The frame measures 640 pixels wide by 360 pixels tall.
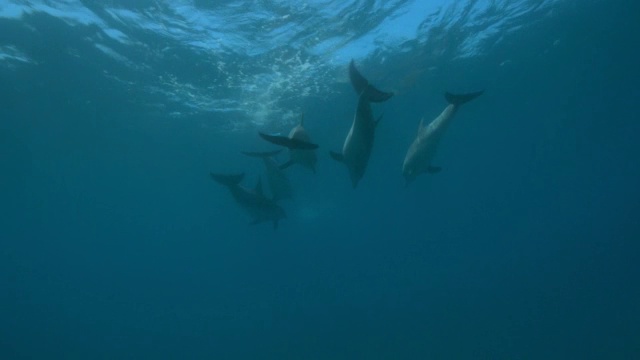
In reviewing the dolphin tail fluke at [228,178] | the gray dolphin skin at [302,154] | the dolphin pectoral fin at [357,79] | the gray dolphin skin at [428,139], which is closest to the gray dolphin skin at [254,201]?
the dolphin tail fluke at [228,178]

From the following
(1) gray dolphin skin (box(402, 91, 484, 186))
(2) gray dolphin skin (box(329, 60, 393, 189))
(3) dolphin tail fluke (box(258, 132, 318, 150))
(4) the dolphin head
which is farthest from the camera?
(4) the dolphin head

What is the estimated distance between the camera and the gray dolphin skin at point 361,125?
5293 mm

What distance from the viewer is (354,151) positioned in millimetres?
5613

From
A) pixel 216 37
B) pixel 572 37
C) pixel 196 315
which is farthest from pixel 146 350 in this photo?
pixel 572 37

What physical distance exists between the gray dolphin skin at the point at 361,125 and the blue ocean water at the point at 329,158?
5.50 meters

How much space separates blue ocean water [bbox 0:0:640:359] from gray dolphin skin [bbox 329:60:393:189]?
5.50 metres

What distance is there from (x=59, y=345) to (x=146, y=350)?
16894 millimetres

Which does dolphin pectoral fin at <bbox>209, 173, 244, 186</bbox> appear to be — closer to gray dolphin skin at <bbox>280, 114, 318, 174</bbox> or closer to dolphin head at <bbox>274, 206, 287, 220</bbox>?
gray dolphin skin at <bbox>280, 114, 318, 174</bbox>

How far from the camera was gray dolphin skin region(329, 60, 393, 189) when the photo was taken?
5.29 metres

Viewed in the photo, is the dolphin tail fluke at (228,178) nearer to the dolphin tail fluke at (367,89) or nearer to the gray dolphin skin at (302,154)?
the gray dolphin skin at (302,154)

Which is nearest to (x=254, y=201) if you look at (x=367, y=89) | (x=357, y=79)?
(x=357, y=79)

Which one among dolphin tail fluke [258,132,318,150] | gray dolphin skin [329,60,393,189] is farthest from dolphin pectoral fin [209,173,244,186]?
dolphin tail fluke [258,132,318,150]

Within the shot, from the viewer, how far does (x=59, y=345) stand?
186 feet

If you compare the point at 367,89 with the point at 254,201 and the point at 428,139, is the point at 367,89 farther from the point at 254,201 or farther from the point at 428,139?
the point at 254,201
